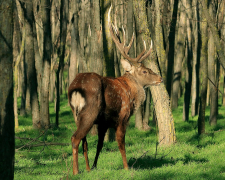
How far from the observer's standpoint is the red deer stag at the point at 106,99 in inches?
223

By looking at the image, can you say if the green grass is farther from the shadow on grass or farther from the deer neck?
the deer neck

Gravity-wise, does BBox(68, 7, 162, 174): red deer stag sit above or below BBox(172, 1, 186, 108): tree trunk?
below

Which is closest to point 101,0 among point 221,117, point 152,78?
point 152,78

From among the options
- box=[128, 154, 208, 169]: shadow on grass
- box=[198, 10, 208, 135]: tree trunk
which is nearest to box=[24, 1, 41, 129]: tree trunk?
box=[198, 10, 208, 135]: tree trunk

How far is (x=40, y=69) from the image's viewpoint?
46.3ft

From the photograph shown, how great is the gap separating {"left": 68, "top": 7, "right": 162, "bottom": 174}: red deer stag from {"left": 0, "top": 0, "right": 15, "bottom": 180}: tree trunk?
1.60 m

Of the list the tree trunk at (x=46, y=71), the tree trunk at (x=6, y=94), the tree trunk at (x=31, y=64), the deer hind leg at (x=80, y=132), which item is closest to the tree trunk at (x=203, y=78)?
the deer hind leg at (x=80, y=132)

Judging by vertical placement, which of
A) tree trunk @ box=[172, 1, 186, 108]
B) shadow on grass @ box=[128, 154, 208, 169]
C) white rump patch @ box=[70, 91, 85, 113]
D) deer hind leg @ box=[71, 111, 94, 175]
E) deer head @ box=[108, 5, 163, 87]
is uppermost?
tree trunk @ box=[172, 1, 186, 108]

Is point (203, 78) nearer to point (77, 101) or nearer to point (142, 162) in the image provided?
point (142, 162)

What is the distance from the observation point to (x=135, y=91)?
722 cm

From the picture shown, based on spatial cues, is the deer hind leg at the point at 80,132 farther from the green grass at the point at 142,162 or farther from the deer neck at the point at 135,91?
the deer neck at the point at 135,91

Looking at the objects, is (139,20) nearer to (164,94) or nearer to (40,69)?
(164,94)

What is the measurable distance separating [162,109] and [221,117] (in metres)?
8.53

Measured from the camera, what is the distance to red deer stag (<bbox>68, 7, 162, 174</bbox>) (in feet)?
18.6
